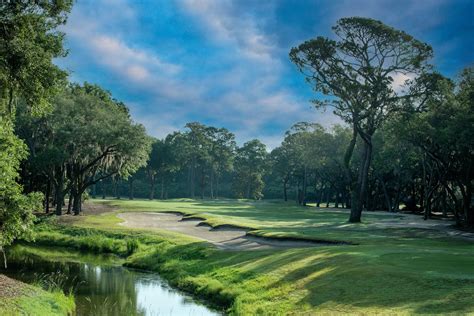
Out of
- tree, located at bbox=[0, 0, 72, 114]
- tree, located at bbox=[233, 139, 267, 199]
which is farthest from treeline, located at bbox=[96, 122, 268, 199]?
tree, located at bbox=[0, 0, 72, 114]

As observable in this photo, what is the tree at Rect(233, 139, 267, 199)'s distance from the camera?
140 metres

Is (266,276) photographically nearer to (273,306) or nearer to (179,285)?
(273,306)

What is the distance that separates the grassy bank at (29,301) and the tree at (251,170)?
120218 millimetres

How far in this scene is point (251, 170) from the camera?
5635 inches

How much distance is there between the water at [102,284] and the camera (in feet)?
63.0

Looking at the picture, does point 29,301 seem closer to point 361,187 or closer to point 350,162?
point 361,187

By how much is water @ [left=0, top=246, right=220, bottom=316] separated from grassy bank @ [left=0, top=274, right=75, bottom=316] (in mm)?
926

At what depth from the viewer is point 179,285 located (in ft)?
78.0

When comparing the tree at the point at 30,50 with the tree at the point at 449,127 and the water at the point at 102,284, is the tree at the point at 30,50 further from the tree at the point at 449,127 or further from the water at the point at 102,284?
the tree at the point at 449,127

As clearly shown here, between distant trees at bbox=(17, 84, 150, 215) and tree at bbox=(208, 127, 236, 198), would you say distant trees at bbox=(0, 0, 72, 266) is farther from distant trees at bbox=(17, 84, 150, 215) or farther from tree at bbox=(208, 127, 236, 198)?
tree at bbox=(208, 127, 236, 198)

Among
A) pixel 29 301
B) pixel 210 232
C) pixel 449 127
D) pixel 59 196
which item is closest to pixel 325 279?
pixel 29 301

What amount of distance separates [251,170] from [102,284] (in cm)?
11974

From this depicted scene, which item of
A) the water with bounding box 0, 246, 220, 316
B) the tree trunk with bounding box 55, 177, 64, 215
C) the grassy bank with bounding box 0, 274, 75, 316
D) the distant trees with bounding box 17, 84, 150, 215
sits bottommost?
the water with bounding box 0, 246, 220, 316

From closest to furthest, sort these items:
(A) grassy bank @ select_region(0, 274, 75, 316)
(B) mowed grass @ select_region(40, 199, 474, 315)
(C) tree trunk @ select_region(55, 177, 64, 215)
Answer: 1. (B) mowed grass @ select_region(40, 199, 474, 315)
2. (A) grassy bank @ select_region(0, 274, 75, 316)
3. (C) tree trunk @ select_region(55, 177, 64, 215)
